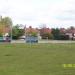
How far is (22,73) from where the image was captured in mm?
15562

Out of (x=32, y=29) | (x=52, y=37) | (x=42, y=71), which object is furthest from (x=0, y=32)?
(x=42, y=71)

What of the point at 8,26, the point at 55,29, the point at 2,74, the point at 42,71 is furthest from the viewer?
the point at 8,26

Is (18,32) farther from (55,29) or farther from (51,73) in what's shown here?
(51,73)

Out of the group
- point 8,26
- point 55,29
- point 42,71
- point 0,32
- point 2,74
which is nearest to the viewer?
point 2,74

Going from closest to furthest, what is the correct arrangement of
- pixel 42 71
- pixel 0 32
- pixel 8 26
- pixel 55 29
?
pixel 42 71 < pixel 0 32 < pixel 55 29 < pixel 8 26

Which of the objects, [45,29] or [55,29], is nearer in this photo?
[55,29]

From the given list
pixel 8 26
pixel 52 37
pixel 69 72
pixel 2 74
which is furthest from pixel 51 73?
pixel 8 26

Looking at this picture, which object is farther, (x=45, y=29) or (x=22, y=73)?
(x=45, y=29)

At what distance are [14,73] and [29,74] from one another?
2.19 ft

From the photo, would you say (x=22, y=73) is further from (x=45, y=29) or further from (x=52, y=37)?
(x=45, y=29)

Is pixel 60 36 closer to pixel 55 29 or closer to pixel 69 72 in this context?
pixel 55 29

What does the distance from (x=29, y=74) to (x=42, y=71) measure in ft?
4.24

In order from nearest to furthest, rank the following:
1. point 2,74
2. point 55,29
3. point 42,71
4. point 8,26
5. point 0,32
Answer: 1. point 2,74
2. point 42,71
3. point 0,32
4. point 55,29
5. point 8,26

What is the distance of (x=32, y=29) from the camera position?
151 meters
